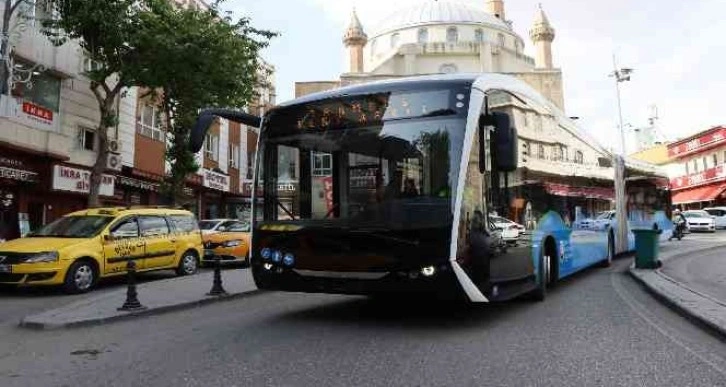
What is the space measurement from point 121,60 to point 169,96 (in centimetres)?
238

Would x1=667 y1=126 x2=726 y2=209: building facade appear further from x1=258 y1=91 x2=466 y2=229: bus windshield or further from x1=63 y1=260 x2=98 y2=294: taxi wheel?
x1=258 y1=91 x2=466 y2=229: bus windshield

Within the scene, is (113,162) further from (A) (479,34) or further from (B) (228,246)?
(A) (479,34)

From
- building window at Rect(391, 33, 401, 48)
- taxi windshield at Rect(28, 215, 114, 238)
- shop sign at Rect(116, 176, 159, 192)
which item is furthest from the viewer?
building window at Rect(391, 33, 401, 48)

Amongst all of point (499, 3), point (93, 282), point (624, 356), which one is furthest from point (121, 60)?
point (499, 3)

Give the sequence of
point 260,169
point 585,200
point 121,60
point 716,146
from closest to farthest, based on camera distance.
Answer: point 260,169 < point 585,200 < point 121,60 < point 716,146

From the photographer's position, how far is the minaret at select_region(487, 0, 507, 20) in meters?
88.2

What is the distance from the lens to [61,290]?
1178 cm

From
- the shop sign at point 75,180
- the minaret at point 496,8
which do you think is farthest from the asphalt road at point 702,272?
the minaret at point 496,8

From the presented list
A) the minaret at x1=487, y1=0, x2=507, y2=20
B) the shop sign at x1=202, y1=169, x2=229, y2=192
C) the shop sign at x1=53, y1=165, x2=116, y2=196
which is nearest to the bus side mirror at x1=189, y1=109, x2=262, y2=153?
the shop sign at x1=53, y1=165, x2=116, y2=196

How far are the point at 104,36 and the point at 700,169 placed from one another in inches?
1956

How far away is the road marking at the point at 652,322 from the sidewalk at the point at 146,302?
6.18 metres

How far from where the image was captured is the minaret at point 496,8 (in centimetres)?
8819

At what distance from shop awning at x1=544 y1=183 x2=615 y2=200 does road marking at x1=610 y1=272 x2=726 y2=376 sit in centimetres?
164

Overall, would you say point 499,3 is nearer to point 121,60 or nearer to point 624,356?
point 121,60
